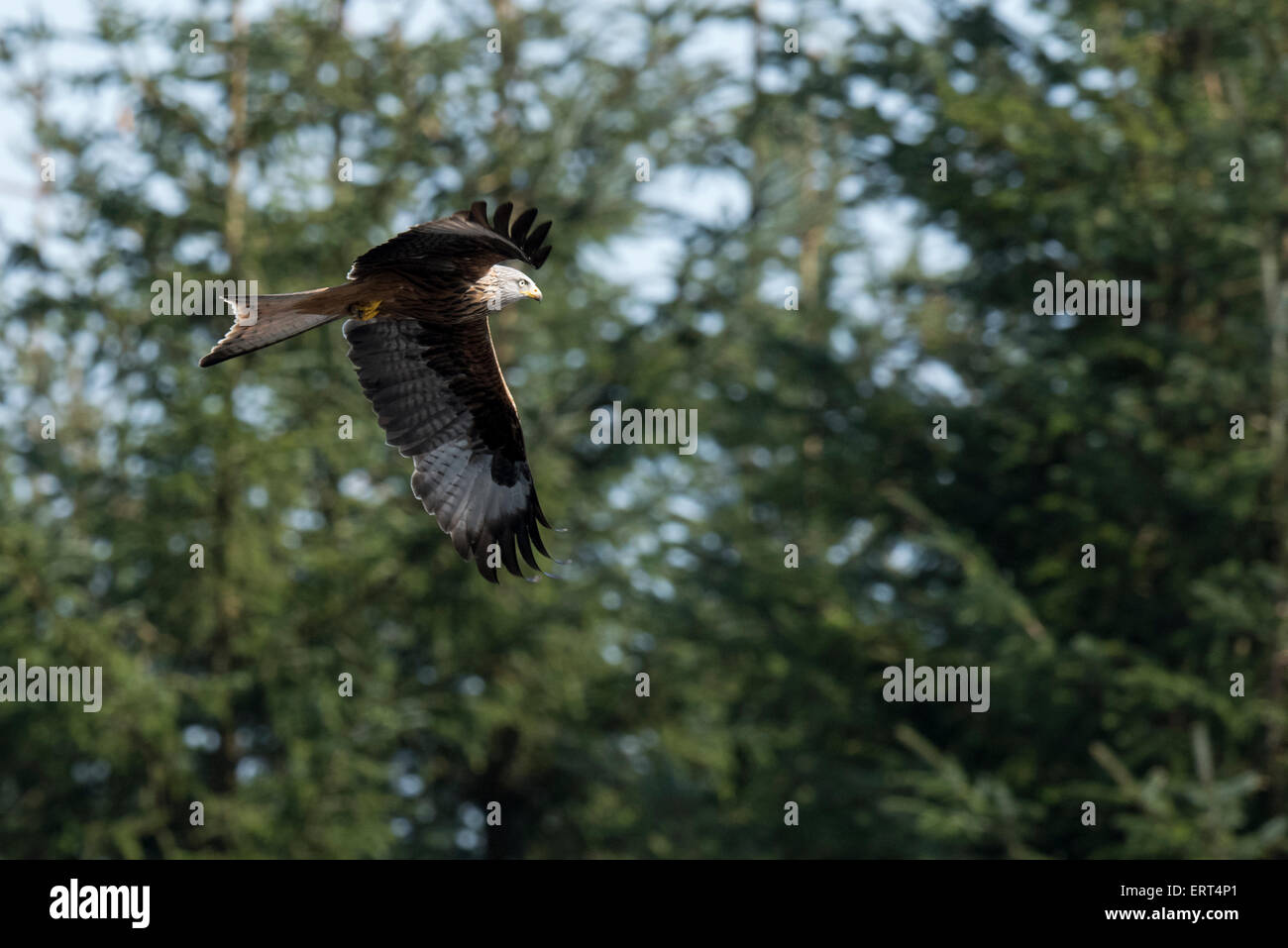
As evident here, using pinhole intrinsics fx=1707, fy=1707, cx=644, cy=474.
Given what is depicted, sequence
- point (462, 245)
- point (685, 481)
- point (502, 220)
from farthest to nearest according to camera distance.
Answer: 1. point (685, 481)
2. point (462, 245)
3. point (502, 220)

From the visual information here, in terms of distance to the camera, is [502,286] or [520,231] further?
[502,286]

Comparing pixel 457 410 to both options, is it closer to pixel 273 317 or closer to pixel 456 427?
pixel 456 427

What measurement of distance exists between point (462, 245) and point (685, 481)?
11.5 m

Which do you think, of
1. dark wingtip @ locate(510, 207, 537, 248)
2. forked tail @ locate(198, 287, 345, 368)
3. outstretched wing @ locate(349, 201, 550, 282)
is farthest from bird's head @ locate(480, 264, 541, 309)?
dark wingtip @ locate(510, 207, 537, 248)

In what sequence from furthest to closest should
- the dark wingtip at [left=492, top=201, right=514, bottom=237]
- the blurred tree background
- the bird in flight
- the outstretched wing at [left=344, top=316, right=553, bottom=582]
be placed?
the blurred tree background < the outstretched wing at [left=344, top=316, right=553, bottom=582] < the bird in flight < the dark wingtip at [left=492, top=201, right=514, bottom=237]

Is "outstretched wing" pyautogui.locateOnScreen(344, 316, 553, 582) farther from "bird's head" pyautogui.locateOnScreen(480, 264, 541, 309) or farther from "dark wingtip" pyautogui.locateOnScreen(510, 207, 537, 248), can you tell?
"dark wingtip" pyautogui.locateOnScreen(510, 207, 537, 248)

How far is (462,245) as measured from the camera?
573 centimetres

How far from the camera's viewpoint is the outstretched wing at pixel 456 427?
7012mm

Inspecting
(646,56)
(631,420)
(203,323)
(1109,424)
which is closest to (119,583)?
(203,323)

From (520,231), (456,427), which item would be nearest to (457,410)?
(456,427)

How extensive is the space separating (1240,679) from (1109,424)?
2016 mm

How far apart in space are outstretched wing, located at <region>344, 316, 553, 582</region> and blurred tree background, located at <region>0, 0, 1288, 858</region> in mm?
5241

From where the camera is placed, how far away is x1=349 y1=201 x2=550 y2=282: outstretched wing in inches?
211

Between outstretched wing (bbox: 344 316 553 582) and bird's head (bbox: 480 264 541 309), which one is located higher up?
bird's head (bbox: 480 264 541 309)
